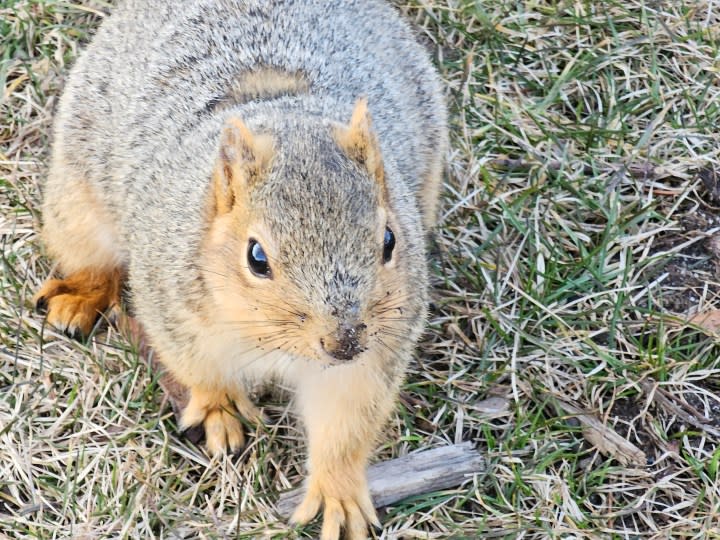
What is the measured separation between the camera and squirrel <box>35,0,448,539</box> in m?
3.06

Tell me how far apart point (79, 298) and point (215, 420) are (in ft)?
2.66

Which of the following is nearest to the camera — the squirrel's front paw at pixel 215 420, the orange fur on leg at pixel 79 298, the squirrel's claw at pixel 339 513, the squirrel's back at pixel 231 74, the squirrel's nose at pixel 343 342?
the squirrel's nose at pixel 343 342

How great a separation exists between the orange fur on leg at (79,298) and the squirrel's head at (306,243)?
1262 millimetres

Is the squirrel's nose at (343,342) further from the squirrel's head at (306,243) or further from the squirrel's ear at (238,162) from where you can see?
the squirrel's ear at (238,162)

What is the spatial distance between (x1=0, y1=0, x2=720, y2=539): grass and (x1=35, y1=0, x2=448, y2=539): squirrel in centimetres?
20

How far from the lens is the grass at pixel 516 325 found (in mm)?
3963

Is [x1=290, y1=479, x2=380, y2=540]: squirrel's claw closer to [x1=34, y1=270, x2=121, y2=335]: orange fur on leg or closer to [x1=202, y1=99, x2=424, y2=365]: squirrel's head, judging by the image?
[x1=202, y1=99, x2=424, y2=365]: squirrel's head

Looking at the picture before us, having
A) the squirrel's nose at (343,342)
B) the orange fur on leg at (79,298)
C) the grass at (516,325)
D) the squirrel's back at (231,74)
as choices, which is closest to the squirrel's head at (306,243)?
the squirrel's nose at (343,342)

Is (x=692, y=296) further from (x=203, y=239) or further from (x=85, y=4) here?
(x=85, y=4)

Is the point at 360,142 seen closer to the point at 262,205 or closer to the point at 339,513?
the point at 262,205

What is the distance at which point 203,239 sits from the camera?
11.0 feet

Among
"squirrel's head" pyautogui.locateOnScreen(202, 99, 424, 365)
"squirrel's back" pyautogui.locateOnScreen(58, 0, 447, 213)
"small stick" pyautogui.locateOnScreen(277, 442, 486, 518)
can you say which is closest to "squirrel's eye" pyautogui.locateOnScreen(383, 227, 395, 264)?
"squirrel's head" pyautogui.locateOnScreen(202, 99, 424, 365)

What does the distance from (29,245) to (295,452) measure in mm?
1455

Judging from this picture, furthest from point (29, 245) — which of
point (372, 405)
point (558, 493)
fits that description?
point (558, 493)
